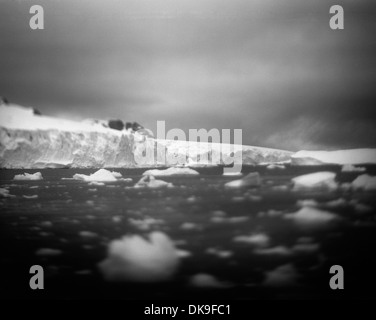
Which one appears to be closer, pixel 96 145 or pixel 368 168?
pixel 368 168

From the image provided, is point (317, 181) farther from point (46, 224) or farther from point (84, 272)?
point (46, 224)

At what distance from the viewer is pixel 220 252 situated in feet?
6.38

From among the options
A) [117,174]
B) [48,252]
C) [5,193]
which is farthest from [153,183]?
[5,193]

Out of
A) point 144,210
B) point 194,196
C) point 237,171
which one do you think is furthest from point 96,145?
point 237,171

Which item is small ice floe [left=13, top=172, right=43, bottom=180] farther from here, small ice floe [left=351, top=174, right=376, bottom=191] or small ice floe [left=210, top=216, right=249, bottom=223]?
small ice floe [left=351, top=174, right=376, bottom=191]

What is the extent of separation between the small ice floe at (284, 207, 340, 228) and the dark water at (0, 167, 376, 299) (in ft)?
0.09

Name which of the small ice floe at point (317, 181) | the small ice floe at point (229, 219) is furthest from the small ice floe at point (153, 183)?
the small ice floe at point (317, 181)

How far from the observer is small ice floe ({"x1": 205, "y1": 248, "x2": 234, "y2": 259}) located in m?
1.94

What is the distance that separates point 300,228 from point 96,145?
1570 millimetres

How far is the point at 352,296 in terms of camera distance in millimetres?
1948

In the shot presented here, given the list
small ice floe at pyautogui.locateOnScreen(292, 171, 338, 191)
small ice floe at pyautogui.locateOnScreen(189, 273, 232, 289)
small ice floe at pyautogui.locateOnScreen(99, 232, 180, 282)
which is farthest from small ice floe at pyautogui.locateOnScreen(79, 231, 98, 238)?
small ice floe at pyautogui.locateOnScreen(292, 171, 338, 191)

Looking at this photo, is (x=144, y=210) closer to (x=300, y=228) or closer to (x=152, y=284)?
(x=152, y=284)

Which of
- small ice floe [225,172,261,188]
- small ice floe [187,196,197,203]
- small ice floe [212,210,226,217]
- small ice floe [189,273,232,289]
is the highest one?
small ice floe [225,172,261,188]

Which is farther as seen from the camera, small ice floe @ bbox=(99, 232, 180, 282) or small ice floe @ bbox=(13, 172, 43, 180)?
small ice floe @ bbox=(13, 172, 43, 180)
